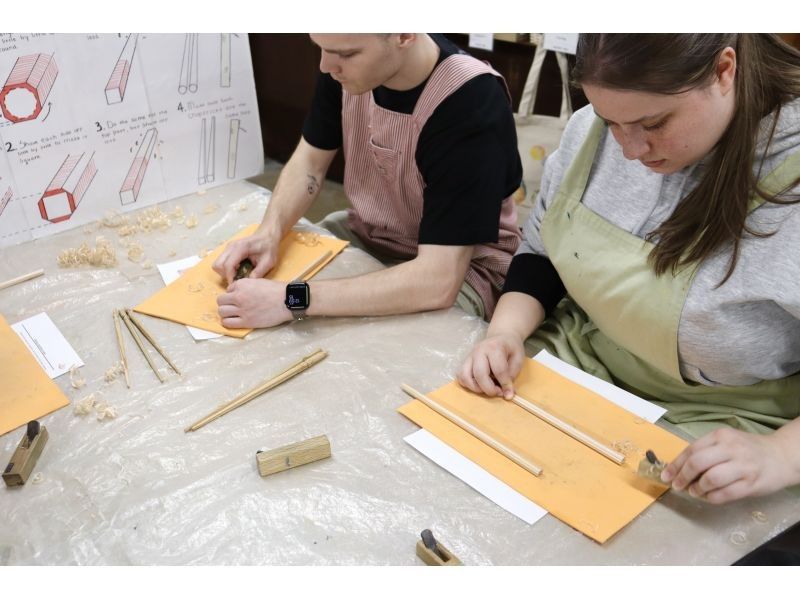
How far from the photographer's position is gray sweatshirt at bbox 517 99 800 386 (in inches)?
39.6

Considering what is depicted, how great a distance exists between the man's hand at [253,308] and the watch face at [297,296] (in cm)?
1

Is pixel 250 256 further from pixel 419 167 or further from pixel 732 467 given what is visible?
pixel 732 467

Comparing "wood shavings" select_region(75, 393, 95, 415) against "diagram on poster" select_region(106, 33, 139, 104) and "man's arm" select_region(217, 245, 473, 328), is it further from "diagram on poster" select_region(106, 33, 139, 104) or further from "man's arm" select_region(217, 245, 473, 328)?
"diagram on poster" select_region(106, 33, 139, 104)

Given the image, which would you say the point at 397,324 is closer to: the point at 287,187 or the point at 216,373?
the point at 216,373

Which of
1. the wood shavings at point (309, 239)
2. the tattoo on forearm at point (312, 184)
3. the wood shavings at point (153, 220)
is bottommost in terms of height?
the wood shavings at point (309, 239)

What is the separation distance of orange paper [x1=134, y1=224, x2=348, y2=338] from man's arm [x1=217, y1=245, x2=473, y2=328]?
4cm

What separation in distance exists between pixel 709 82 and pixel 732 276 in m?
0.29

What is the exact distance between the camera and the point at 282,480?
107 centimetres

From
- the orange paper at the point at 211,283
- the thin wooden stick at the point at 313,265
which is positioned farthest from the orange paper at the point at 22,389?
the thin wooden stick at the point at 313,265

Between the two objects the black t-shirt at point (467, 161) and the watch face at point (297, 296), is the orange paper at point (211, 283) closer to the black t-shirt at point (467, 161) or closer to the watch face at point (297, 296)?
the watch face at point (297, 296)

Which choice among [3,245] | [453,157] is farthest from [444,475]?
[3,245]

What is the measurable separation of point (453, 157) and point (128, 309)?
0.75 meters

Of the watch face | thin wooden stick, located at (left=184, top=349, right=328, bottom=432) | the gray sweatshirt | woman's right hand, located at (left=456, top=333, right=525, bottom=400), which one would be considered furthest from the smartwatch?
the gray sweatshirt

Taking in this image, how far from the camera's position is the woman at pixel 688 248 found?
96 centimetres
